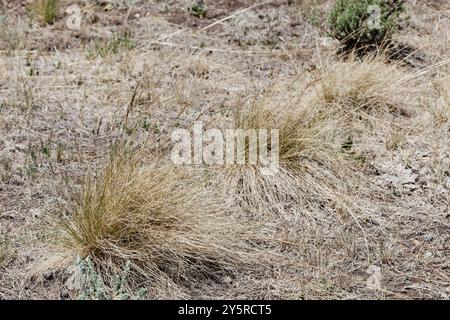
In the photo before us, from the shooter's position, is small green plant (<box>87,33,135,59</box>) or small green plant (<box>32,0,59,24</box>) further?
small green plant (<box>32,0,59,24</box>)

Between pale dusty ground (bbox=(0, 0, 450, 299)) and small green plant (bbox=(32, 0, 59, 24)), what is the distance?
0.11 m

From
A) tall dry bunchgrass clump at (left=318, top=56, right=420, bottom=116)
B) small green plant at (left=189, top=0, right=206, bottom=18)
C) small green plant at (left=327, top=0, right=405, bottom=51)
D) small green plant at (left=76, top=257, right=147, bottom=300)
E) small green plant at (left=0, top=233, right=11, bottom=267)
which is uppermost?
small green plant at (left=189, top=0, right=206, bottom=18)

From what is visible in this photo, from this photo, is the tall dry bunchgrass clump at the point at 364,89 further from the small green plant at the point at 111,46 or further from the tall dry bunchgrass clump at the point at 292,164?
the small green plant at the point at 111,46

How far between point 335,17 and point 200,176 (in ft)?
8.19

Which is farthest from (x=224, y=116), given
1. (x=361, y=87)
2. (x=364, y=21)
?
(x=364, y=21)

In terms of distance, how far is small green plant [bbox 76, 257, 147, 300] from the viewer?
3.10m

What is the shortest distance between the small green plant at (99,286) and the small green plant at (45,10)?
11.4ft

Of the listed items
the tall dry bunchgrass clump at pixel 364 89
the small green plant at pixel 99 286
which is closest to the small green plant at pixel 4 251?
the small green plant at pixel 99 286

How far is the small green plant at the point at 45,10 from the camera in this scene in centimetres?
621

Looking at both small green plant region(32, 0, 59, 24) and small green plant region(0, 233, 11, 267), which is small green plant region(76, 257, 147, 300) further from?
small green plant region(32, 0, 59, 24)

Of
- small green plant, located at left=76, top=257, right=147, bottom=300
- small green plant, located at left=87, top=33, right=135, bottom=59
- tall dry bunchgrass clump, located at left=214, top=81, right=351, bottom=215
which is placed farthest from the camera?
small green plant, located at left=87, top=33, right=135, bottom=59

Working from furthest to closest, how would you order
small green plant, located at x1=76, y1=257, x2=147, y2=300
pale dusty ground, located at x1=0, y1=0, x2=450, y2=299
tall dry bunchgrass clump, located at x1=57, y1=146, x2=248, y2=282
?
pale dusty ground, located at x1=0, y1=0, x2=450, y2=299 < tall dry bunchgrass clump, located at x1=57, y1=146, x2=248, y2=282 < small green plant, located at x1=76, y1=257, x2=147, y2=300

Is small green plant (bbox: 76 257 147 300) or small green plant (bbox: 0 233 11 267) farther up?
small green plant (bbox: 0 233 11 267)

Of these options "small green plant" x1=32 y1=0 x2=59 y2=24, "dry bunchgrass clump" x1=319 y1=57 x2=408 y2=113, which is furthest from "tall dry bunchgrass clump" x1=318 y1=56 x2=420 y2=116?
"small green plant" x1=32 y1=0 x2=59 y2=24
